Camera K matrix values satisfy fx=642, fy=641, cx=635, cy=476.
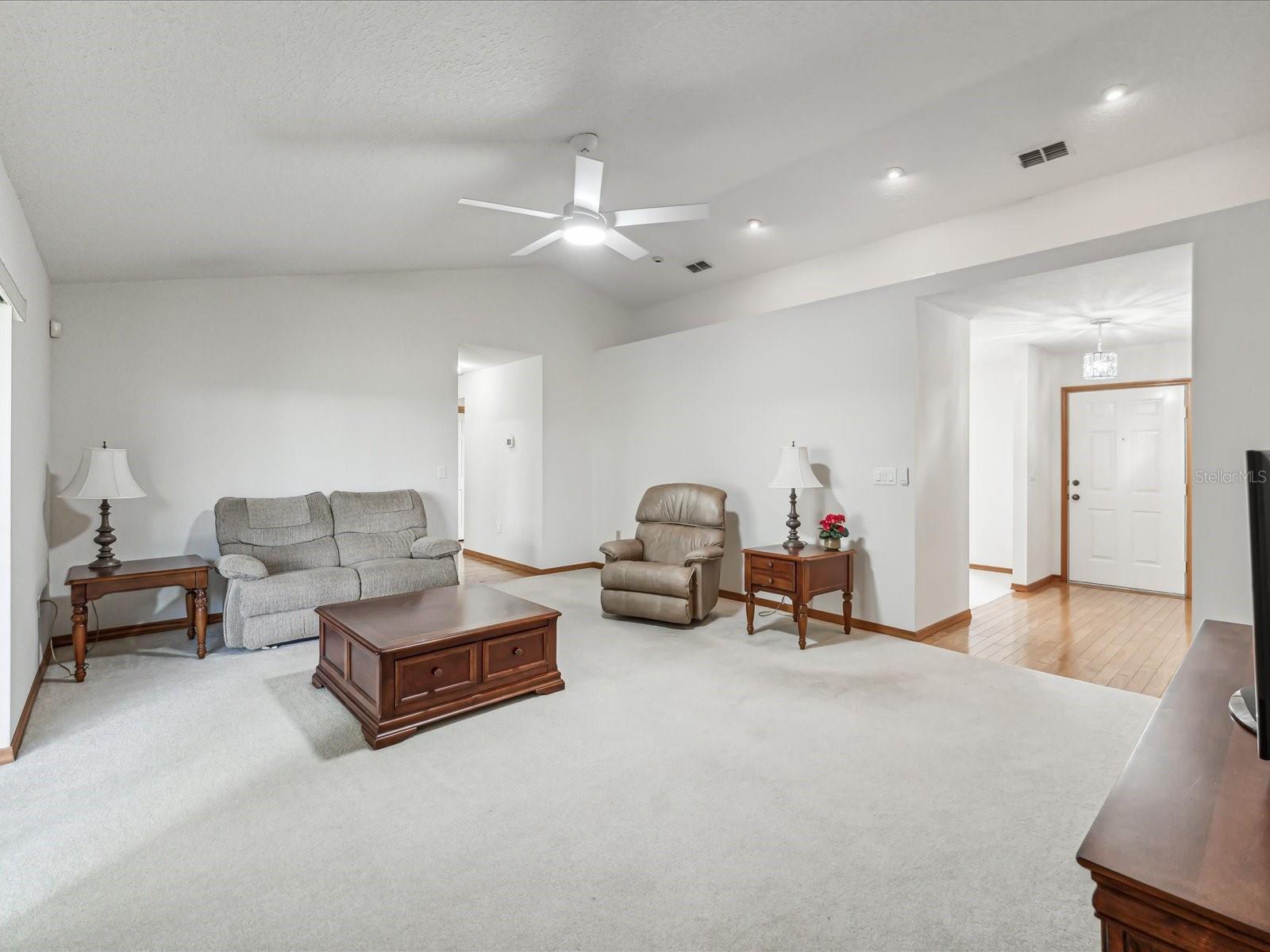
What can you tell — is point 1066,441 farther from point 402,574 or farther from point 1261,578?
point 1261,578

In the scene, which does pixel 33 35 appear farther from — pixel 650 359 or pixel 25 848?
pixel 650 359

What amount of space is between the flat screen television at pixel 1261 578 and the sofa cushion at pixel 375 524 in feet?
16.2

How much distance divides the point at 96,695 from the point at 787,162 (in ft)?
16.5

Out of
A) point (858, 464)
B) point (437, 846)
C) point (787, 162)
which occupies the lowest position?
point (437, 846)

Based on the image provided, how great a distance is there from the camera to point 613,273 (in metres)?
6.62

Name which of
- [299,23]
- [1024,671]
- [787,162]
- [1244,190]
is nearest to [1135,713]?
[1024,671]

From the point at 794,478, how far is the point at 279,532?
377 cm

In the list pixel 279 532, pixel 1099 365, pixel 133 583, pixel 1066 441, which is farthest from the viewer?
pixel 1066 441

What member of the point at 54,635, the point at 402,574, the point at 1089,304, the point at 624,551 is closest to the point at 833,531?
the point at 624,551

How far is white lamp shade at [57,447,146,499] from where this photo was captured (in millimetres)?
3887

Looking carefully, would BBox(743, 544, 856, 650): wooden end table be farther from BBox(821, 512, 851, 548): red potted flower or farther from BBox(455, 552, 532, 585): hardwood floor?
BBox(455, 552, 532, 585): hardwood floor

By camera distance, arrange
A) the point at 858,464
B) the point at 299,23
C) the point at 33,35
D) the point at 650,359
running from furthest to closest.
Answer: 1. the point at 650,359
2. the point at 858,464
3. the point at 299,23
4. the point at 33,35

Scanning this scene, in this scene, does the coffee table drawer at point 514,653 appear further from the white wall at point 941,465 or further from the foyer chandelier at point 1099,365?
the foyer chandelier at point 1099,365

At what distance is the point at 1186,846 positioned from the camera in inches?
33.2
